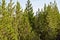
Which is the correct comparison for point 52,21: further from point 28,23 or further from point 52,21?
point 28,23

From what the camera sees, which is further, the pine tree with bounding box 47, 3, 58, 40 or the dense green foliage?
the pine tree with bounding box 47, 3, 58, 40

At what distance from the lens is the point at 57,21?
9494cm

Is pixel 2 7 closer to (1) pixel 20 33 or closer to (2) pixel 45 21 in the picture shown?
(1) pixel 20 33

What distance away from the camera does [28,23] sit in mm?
84438

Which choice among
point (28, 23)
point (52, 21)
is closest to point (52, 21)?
point (52, 21)

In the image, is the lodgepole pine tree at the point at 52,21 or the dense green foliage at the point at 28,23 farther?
the lodgepole pine tree at the point at 52,21

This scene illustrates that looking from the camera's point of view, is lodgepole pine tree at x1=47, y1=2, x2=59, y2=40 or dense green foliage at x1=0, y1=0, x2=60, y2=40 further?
lodgepole pine tree at x1=47, y1=2, x2=59, y2=40

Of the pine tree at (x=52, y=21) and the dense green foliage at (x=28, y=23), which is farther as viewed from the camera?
the pine tree at (x=52, y=21)

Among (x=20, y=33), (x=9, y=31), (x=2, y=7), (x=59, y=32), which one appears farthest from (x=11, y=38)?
(x=59, y=32)

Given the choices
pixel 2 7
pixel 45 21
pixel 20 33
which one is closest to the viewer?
pixel 2 7

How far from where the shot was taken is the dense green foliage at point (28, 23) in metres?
63.8

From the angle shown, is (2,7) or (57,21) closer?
(2,7)

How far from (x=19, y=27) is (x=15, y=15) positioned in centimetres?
411

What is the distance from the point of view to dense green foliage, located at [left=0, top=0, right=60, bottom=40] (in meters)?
63.8
